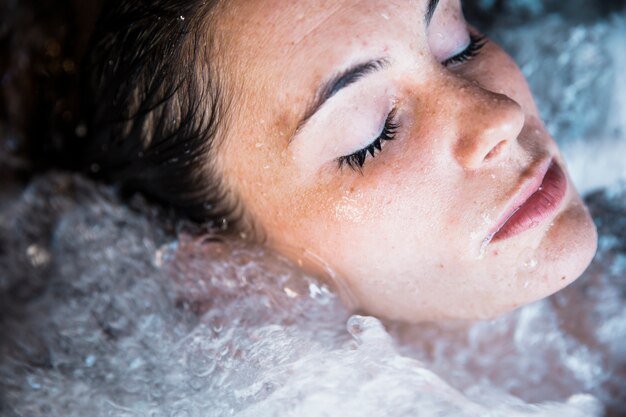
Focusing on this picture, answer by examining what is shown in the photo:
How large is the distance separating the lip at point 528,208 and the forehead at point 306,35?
29cm

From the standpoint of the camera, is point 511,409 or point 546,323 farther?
point 546,323

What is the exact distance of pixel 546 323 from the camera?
1.36 m

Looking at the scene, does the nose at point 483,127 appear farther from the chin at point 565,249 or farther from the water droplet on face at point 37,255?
the water droplet on face at point 37,255

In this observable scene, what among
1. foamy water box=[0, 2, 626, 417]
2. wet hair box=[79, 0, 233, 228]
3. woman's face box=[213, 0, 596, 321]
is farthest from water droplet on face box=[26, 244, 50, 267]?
woman's face box=[213, 0, 596, 321]

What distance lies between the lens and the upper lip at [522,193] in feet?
3.33

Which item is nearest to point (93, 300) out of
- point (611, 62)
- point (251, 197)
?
point (251, 197)

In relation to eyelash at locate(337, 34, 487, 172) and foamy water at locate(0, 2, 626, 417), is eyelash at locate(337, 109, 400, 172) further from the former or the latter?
foamy water at locate(0, 2, 626, 417)

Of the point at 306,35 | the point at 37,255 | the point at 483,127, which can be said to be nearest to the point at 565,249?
the point at 483,127

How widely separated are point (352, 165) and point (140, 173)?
495 millimetres

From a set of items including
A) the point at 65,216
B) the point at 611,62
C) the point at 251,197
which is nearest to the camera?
the point at 251,197

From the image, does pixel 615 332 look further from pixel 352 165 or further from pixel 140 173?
pixel 140 173

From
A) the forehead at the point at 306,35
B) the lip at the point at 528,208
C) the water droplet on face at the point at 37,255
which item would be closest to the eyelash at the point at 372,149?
the forehead at the point at 306,35

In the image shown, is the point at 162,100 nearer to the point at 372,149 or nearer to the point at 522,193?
the point at 372,149

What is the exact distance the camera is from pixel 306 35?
1.00m
